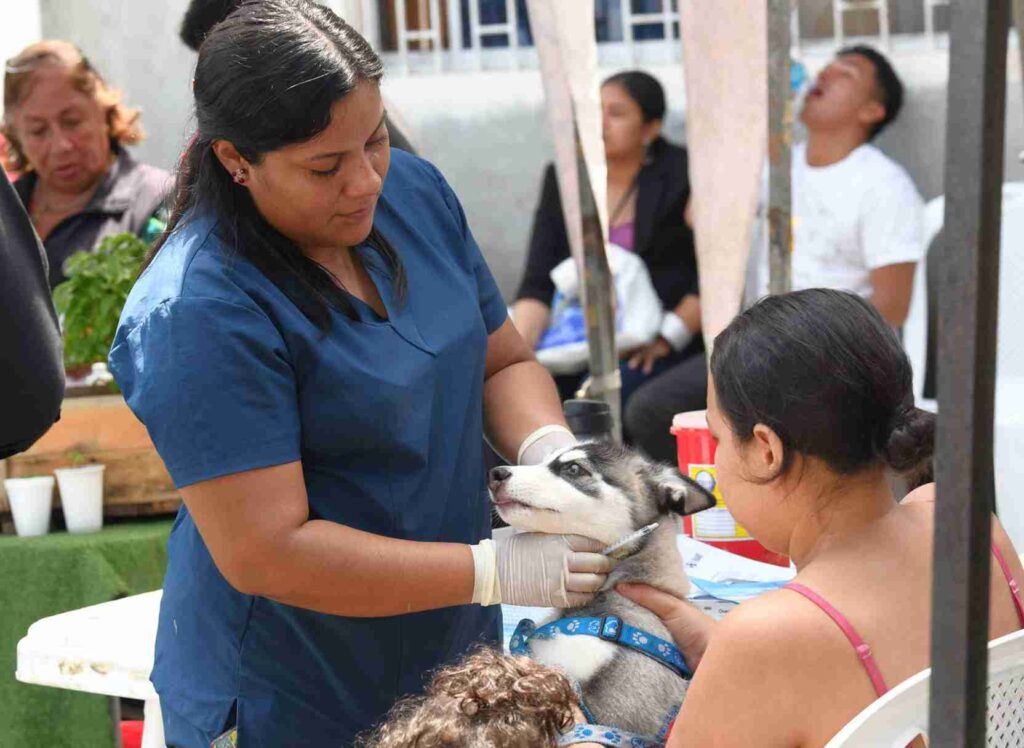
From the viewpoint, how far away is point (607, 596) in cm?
181

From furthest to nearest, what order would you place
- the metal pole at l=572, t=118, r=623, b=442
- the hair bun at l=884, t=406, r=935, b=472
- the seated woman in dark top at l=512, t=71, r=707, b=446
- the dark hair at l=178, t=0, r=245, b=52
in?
the seated woman in dark top at l=512, t=71, r=707, b=446, the metal pole at l=572, t=118, r=623, b=442, the dark hair at l=178, t=0, r=245, b=52, the hair bun at l=884, t=406, r=935, b=472

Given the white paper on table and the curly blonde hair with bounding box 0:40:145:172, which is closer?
the white paper on table

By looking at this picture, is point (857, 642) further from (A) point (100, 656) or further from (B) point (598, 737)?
(A) point (100, 656)

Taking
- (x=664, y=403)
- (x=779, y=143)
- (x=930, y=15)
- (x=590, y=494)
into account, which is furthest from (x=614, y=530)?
(x=930, y=15)

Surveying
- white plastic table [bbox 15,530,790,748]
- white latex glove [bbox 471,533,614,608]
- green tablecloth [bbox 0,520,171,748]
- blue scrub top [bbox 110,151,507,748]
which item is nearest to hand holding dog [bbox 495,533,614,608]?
white latex glove [bbox 471,533,614,608]

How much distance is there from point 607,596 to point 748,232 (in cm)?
130

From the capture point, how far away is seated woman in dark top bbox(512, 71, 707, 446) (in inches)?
192

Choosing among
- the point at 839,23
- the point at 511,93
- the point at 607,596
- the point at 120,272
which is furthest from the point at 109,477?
the point at 839,23

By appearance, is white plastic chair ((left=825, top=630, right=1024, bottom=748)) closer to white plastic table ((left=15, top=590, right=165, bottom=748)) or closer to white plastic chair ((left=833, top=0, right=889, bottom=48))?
white plastic table ((left=15, top=590, right=165, bottom=748))

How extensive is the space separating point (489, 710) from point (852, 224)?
407cm

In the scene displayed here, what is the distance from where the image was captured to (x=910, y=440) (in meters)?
1.46

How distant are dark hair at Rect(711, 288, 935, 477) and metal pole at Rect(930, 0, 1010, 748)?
1.39 ft

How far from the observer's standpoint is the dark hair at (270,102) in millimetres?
Answer: 1612

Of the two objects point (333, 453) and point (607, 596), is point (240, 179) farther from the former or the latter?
point (607, 596)
